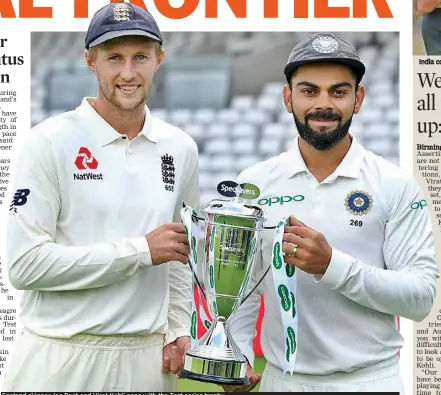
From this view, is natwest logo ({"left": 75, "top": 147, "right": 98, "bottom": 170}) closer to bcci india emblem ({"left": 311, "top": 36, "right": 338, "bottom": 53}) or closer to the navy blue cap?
the navy blue cap

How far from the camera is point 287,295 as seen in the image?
223 centimetres

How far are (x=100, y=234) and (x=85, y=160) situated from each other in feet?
0.63

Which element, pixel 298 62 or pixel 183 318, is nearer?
pixel 298 62

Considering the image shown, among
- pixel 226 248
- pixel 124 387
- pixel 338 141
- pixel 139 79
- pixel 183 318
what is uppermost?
pixel 139 79

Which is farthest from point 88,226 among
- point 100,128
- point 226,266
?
point 226,266

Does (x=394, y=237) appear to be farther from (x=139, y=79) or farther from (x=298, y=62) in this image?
(x=139, y=79)

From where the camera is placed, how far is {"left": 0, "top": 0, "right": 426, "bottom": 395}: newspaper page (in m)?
2.31

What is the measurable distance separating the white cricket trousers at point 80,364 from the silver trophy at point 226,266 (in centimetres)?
17

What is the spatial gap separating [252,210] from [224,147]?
1.27m

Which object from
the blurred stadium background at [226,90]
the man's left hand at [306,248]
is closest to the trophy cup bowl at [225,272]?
the man's left hand at [306,248]

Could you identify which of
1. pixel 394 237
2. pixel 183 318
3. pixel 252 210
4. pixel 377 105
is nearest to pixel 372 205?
pixel 394 237

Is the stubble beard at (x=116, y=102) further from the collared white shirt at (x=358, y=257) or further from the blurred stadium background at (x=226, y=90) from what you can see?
the blurred stadium background at (x=226, y=90)

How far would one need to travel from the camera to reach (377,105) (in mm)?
3385

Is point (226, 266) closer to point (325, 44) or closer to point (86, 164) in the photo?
point (86, 164)
